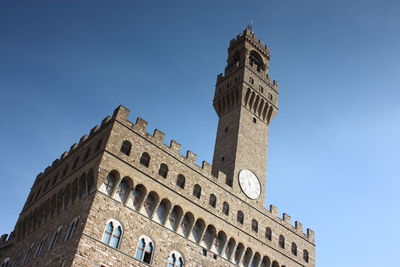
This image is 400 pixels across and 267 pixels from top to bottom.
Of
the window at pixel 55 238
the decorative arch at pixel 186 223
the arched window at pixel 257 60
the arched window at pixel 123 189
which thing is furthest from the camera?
the arched window at pixel 257 60

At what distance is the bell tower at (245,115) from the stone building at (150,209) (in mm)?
136

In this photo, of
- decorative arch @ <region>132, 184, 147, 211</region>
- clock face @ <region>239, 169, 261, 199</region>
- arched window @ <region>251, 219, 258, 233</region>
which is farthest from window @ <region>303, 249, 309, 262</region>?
decorative arch @ <region>132, 184, 147, 211</region>

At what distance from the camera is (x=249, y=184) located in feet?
119

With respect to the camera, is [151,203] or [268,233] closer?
[151,203]

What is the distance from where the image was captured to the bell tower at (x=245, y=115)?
3675 cm

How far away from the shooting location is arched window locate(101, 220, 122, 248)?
83.3 ft

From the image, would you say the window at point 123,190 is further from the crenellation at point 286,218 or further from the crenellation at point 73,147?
the crenellation at point 286,218

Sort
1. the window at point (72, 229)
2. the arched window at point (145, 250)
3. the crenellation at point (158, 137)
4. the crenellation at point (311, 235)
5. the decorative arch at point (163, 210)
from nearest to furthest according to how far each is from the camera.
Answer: the window at point (72, 229)
the arched window at point (145, 250)
the decorative arch at point (163, 210)
the crenellation at point (158, 137)
the crenellation at point (311, 235)

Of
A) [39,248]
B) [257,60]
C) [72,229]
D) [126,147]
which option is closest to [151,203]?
[126,147]

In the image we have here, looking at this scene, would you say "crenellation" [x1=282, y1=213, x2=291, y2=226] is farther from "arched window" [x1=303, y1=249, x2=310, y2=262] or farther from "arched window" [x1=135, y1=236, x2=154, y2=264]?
"arched window" [x1=135, y1=236, x2=154, y2=264]

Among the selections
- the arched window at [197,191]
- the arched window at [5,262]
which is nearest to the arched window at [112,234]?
the arched window at [197,191]

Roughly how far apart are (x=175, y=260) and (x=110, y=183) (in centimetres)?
679

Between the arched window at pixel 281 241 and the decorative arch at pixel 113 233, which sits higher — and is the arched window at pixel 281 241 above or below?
above

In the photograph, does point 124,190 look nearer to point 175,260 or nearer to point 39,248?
point 175,260
